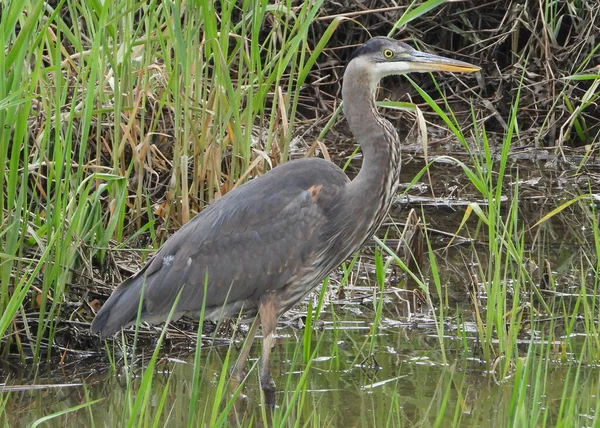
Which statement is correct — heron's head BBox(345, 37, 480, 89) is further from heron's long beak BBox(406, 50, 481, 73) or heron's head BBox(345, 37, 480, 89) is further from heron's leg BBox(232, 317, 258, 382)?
heron's leg BBox(232, 317, 258, 382)

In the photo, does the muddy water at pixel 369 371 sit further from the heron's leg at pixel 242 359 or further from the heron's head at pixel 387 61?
the heron's head at pixel 387 61

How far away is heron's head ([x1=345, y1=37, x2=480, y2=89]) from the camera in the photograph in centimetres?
438

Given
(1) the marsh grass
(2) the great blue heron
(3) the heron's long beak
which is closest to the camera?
(1) the marsh grass

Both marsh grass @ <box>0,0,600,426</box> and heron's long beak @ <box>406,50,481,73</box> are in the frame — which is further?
heron's long beak @ <box>406,50,481,73</box>

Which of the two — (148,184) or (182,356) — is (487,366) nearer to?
(182,356)

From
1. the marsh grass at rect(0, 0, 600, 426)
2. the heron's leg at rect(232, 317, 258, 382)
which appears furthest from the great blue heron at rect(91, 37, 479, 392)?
the marsh grass at rect(0, 0, 600, 426)

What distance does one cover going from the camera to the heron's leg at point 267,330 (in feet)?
13.5

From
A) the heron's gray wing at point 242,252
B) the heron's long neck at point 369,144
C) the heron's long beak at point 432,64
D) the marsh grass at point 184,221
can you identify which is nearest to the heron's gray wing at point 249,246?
the heron's gray wing at point 242,252

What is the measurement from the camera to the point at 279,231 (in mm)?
4262

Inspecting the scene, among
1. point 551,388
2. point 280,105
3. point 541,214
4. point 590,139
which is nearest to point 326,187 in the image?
point 280,105

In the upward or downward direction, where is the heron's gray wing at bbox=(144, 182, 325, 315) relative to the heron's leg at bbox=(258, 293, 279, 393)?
upward

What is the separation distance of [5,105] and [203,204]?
1.79 metres

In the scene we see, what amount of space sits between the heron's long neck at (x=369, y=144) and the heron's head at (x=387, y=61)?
0.03 meters

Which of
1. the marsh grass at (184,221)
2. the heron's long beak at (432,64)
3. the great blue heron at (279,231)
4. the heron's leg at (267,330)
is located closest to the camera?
the marsh grass at (184,221)
